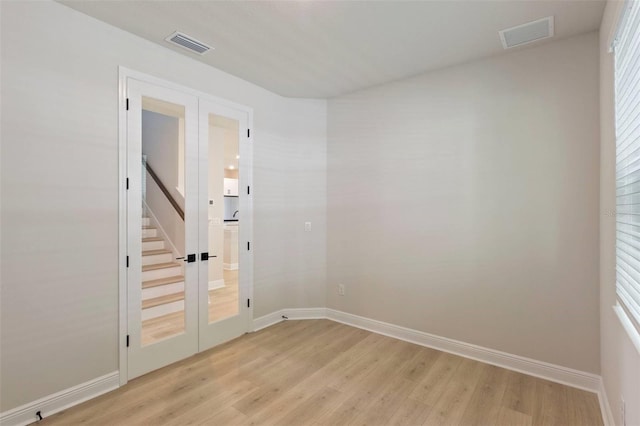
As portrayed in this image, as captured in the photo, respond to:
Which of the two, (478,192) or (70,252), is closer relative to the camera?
(70,252)

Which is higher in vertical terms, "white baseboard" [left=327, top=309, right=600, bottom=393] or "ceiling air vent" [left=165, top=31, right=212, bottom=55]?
"ceiling air vent" [left=165, top=31, right=212, bottom=55]

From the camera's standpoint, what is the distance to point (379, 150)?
3725 millimetres

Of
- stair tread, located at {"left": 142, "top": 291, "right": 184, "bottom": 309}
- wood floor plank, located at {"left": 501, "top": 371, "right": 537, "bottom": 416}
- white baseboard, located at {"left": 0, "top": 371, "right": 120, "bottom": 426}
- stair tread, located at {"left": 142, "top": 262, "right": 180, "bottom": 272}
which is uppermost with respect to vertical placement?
stair tread, located at {"left": 142, "top": 262, "right": 180, "bottom": 272}

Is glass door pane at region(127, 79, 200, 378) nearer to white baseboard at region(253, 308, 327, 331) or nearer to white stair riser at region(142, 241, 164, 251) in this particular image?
white stair riser at region(142, 241, 164, 251)

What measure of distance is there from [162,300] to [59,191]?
4.14 ft

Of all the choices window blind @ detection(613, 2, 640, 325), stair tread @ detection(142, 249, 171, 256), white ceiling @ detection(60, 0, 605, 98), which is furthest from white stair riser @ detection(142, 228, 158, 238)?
window blind @ detection(613, 2, 640, 325)

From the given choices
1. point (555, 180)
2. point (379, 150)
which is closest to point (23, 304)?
point (379, 150)

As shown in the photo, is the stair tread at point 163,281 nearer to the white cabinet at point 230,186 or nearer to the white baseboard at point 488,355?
the white cabinet at point 230,186

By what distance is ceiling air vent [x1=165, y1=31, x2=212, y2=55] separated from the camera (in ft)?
8.75

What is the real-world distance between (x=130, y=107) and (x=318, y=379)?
285cm

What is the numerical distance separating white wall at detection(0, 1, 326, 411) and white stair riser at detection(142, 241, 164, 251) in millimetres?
238

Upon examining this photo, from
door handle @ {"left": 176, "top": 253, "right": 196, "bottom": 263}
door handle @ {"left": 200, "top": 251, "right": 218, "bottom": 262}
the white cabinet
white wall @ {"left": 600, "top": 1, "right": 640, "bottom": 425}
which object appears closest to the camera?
white wall @ {"left": 600, "top": 1, "right": 640, "bottom": 425}

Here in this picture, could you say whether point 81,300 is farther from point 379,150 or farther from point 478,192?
point 478,192

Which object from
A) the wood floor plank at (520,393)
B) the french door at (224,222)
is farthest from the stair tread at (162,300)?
the wood floor plank at (520,393)
